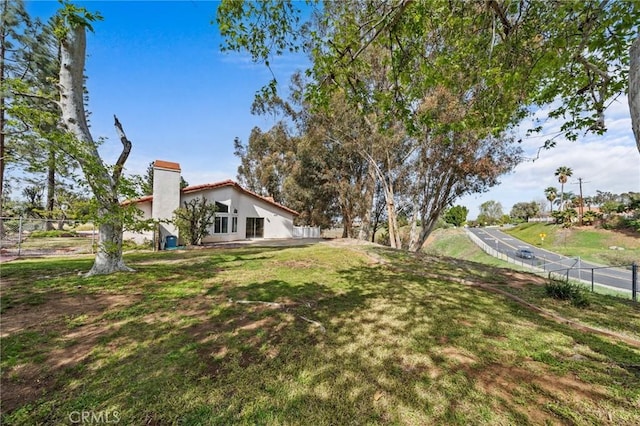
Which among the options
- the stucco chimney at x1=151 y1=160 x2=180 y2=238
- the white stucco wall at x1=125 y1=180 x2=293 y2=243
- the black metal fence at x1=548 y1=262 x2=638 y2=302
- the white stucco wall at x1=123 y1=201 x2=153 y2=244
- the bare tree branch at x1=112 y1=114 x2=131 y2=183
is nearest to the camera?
the black metal fence at x1=548 y1=262 x2=638 y2=302

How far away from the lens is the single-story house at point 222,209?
14859 mm

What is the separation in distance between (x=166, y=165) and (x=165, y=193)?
67.1 inches

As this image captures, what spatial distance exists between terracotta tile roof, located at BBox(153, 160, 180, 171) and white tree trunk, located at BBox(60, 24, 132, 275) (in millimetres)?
8787

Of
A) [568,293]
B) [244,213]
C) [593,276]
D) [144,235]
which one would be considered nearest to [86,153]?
[144,235]

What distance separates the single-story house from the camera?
14.9 metres

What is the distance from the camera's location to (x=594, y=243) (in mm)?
32906

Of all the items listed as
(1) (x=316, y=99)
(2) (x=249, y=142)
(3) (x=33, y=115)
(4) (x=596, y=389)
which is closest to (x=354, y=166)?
(2) (x=249, y=142)

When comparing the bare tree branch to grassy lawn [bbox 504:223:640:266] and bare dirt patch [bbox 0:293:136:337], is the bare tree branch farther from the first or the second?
grassy lawn [bbox 504:223:640:266]

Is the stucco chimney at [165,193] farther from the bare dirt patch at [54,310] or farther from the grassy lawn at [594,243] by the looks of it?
the grassy lawn at [594,243]

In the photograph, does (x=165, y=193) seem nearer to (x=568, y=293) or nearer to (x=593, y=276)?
(x=568, y=293)

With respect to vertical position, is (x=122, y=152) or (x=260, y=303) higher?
(x=122, y=152)

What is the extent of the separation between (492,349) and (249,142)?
103 feet

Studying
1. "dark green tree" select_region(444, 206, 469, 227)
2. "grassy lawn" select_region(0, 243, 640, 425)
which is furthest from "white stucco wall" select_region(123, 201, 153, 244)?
"dark green tree" select_region(444, 206, 469, 227)

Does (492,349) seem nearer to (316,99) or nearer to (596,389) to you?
(596,389)
